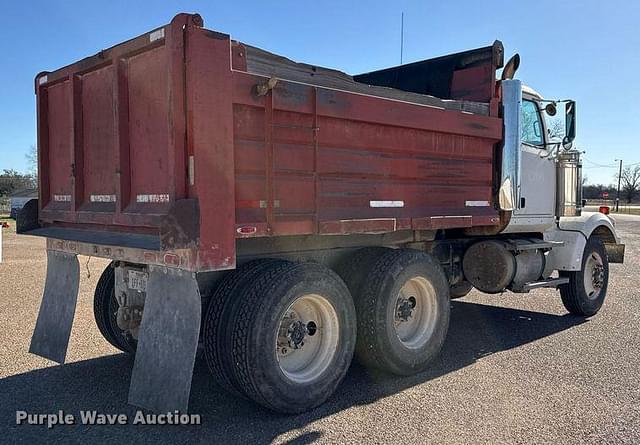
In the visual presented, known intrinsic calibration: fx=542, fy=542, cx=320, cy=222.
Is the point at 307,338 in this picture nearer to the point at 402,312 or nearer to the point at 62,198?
the point at 402,312

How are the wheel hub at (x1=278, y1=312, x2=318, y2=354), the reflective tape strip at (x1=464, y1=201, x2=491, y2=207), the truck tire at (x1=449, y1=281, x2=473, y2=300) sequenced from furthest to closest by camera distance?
the truck tire at (x1=449, y1=281, x2=473, y2=300), the reflective tape strip at (x1=464, y1=201, x2=491, y2=207), the wheel hub at (x1=278, y1=312, x2=318, y2=354)

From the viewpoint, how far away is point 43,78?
5.11 meters

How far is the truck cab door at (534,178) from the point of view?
6727 millimetres

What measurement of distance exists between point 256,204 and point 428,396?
2.16 m

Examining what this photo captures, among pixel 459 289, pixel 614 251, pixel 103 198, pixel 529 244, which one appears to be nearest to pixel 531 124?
pixel 529 244

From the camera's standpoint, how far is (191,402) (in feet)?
14.0

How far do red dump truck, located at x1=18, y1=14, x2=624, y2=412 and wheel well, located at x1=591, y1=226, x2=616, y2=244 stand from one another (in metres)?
2.99

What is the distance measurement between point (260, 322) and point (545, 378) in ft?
9.22

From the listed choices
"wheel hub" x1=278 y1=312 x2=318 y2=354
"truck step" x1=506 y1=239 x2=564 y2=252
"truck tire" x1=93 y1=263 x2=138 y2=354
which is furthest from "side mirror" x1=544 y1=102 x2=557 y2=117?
"truck tire" x1=93 y1=263 x2=138 y2=354

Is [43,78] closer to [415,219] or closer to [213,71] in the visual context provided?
[213,71]

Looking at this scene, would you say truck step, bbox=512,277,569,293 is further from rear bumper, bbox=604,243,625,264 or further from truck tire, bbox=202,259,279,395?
truck tire, bbox=202,259,279,395

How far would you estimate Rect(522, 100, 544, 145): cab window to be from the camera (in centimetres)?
686

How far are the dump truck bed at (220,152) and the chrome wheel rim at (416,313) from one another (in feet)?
2.08

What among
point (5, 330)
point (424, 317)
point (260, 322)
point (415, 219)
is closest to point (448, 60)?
point (415, 219)
